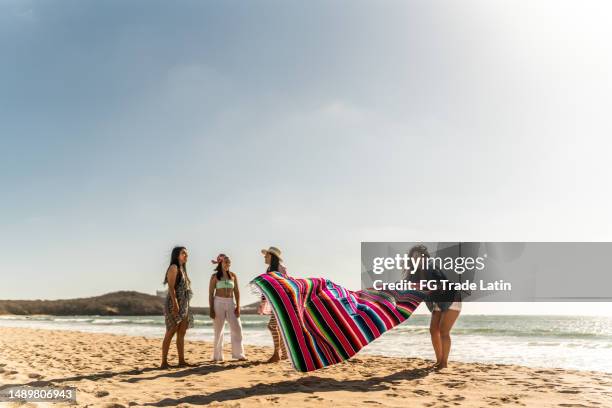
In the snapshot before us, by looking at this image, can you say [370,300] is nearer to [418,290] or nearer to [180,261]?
[418,290]

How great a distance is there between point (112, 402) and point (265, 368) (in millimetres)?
2977

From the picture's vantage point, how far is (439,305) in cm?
683

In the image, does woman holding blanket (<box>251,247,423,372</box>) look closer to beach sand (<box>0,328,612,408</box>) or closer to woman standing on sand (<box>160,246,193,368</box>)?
beach sand (<box>0,328,612,408</box>)

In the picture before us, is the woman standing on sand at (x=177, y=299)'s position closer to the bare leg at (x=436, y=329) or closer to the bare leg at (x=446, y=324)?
the bare leg at (x=436, y=329)

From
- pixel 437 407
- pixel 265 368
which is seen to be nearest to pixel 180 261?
pixel 265 368

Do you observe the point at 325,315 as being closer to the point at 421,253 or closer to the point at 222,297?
the point at 421,253

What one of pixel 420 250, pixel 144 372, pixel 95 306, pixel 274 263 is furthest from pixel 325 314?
pixel 95 306

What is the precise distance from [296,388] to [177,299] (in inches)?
98.4

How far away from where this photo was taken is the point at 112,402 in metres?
4.51

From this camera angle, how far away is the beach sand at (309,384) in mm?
4879

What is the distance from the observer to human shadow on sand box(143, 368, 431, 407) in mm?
4855

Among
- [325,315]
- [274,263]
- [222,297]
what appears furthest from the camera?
[222,297]

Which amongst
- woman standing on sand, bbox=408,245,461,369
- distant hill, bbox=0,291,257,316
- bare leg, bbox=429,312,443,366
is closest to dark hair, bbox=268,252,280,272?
woman standing on sand, bbox=408,245,461,369

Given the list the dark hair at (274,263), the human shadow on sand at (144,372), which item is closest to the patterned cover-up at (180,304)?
the human shadow on sand at (144,372)
